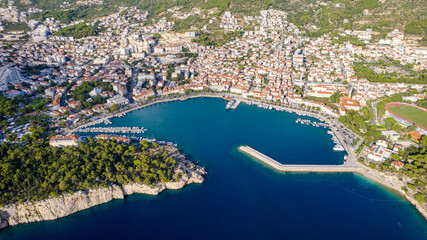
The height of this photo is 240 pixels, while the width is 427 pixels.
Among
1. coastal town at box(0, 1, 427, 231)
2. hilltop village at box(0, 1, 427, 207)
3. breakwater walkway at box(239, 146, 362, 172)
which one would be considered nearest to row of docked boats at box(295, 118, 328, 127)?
coastal town at box(0, 1, 427, 231)

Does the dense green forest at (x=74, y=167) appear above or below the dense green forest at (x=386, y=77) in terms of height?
below

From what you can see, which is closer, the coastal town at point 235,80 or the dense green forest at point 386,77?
the coastal town at point 235,80

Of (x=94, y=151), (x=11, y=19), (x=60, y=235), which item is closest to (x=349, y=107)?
(x=94, y=151)

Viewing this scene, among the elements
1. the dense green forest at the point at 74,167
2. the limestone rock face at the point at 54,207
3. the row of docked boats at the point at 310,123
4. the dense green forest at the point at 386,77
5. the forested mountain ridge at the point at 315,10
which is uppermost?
the forested mountain ridge at the point at 315,10

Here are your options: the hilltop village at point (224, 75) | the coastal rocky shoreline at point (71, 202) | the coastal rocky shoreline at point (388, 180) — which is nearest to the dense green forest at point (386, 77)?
the hilltop village at point (224, 75)

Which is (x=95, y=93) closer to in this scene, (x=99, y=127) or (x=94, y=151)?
(x=99, y=127)

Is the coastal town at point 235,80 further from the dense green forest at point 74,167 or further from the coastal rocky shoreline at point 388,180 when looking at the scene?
the dense green forest at point 74,167
